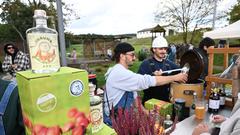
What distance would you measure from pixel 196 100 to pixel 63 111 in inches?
64.2

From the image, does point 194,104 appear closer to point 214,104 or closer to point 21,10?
point 214,104

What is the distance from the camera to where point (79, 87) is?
27.8 inches

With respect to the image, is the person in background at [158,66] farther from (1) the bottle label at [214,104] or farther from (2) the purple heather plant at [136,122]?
(2) the purple heather plant at [136,122]

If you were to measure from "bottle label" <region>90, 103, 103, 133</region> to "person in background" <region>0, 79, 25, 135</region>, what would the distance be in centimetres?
31

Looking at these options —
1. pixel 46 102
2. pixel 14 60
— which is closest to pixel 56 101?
pixel 46 102

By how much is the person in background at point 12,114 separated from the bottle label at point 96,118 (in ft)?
1.02

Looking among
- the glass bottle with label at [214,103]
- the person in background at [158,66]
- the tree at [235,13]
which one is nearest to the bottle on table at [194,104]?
the glass bottle with label at [214,103]

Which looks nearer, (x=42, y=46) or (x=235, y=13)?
(x=42, y=46)

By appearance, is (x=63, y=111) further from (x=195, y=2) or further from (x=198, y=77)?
(x=195, y=2)

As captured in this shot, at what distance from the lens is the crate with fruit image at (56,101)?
24.4 inches

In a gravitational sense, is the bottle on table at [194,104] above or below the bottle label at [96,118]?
below

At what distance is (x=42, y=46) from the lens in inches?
27.1

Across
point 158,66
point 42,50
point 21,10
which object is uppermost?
point 21,10

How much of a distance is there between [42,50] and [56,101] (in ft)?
0.59
